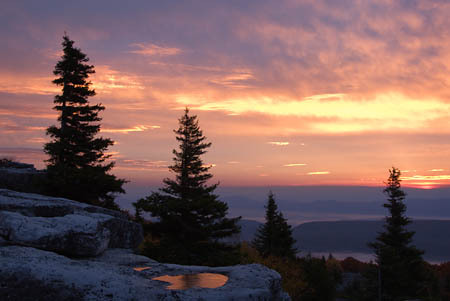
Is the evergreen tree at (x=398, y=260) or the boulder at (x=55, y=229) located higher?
the boulder at (x=55, y=229)

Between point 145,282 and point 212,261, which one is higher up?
point 145,282

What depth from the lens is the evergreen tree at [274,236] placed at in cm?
4722

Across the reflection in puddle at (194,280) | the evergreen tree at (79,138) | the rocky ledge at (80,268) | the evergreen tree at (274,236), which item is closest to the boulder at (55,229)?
the rocky ledge at (80,268)

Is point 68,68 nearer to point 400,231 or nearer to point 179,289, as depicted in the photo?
point 179,289

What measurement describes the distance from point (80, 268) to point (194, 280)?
240 cm

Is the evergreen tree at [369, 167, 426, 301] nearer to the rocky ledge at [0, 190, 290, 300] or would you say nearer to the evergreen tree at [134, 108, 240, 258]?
the evergreen tree at [134, 108, 240, 258]

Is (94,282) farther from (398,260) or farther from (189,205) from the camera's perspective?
(398,260)

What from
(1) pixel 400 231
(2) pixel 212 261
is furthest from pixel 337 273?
(2) pixel 212 261

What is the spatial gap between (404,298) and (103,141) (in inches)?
1637

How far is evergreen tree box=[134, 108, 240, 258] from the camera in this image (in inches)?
1067

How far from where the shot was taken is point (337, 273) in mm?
76750

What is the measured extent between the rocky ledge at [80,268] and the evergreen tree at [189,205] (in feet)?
54.9

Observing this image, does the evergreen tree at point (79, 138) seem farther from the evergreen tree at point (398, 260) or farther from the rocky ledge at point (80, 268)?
the evergreen tree at point (398, 260)

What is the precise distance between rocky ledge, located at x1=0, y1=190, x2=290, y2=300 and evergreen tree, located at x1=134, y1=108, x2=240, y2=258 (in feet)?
54.9
